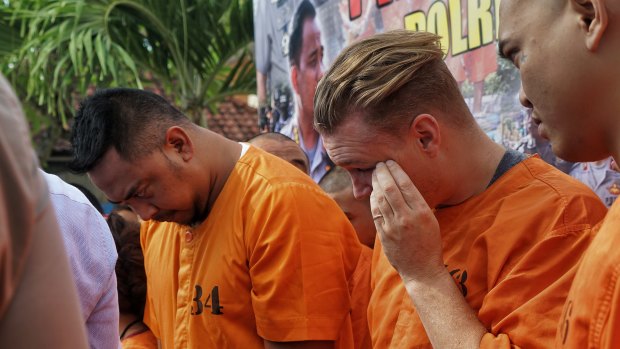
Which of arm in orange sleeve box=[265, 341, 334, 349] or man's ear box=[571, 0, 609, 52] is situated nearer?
man's ear box=[571, 0, 609, 52]

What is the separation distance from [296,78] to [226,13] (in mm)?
3214

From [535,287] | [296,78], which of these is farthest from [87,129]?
[296,78]

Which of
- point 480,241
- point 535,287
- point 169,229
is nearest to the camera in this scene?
point 535,287

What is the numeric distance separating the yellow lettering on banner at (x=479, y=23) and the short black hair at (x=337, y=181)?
2.85ft

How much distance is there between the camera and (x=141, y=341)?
3289 millimetres

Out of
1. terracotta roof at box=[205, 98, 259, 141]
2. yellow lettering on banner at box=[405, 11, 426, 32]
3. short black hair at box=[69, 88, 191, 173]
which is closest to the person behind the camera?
short black hair at box=[69, 88, 191, 173]

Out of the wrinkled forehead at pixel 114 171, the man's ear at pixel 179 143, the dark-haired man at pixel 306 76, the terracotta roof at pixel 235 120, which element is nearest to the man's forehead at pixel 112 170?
the wrinkled forehead at pixel 114 171

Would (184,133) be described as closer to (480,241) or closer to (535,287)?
(480,241)

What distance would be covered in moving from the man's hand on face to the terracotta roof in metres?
12.0

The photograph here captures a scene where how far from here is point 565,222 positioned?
172 cm

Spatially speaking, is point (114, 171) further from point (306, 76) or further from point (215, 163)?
point (306, 76)

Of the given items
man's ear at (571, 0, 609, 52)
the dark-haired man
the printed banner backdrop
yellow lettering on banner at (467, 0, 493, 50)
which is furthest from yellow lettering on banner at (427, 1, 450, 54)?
man's ear at (571, 0, 609, 52)

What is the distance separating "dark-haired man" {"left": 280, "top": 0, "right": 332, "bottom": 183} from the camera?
462 cm

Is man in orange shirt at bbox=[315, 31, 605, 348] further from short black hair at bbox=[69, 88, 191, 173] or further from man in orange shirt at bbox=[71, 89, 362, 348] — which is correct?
short black hair at bbox=[69, 88, 191, 173]
